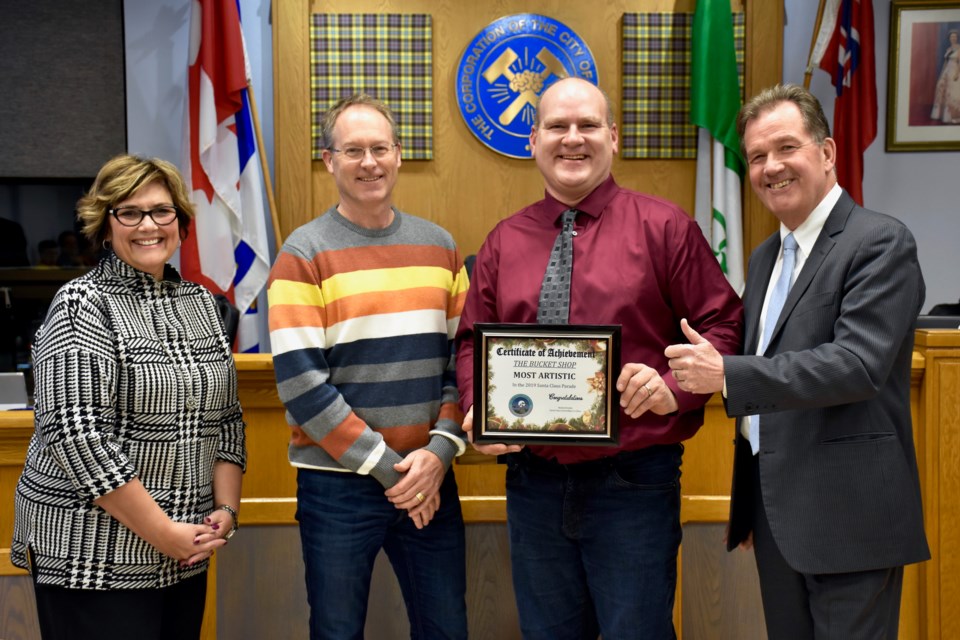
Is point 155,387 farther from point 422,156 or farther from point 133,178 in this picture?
point 422,156

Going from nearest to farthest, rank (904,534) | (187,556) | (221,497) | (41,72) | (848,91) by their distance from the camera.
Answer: (904,534), (187,556), (221,497), (848,91), (41,72)

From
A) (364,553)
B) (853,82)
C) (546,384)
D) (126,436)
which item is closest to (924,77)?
(853,82)

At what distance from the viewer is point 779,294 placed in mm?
1720

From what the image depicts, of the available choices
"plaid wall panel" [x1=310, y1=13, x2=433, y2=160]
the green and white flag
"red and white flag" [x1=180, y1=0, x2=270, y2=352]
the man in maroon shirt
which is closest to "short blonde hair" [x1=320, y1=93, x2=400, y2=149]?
the man in maroon shirt

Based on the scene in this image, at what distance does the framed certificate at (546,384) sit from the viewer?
5.41 ft

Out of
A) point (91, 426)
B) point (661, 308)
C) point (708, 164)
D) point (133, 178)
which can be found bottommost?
point (91, 426)

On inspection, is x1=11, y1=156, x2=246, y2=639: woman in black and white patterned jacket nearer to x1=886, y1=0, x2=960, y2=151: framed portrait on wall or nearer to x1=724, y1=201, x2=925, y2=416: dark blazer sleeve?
x1=724, y1=201, x2=925, y2=416: dark blazer sleeve

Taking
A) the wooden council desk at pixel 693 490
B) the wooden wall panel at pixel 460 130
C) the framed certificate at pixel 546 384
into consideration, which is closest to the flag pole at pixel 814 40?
the wooden wall panel at pixel 460 130

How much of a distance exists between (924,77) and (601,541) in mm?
3633

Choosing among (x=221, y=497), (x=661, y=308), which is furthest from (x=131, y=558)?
(x=661, y=308)

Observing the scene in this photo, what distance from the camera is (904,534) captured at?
1.58m

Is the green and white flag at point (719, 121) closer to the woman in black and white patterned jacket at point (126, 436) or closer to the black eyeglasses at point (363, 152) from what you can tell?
the black eyeglasses at point (363, 152)

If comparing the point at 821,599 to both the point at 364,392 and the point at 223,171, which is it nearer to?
the point at 364,392

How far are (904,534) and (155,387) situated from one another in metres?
1.43
